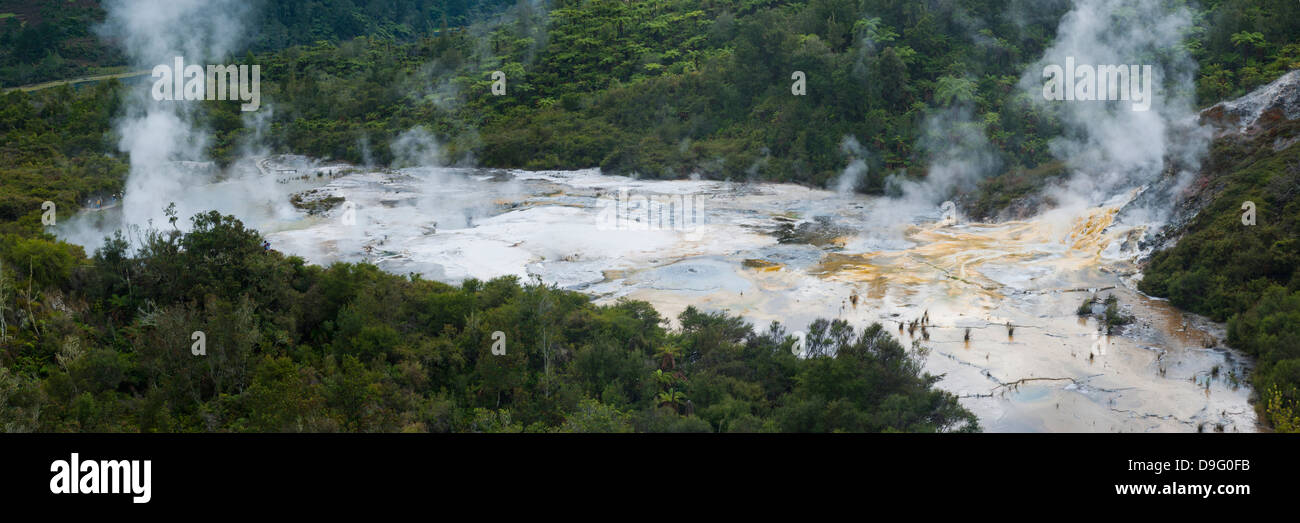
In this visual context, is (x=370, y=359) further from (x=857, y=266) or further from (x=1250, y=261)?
(x=1250, y=261)

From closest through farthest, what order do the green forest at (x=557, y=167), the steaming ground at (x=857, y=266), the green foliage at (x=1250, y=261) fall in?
the green forest at (x=557, y=167), the steaming ground at (x=857, y=266), the green foliage at (x=1250, y=261)

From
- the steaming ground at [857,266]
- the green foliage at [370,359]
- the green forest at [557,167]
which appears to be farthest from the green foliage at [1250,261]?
the green foliage at [370,359]

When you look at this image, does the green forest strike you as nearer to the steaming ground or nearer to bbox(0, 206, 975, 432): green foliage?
bbox(0, 206, 975, 432): green foliage

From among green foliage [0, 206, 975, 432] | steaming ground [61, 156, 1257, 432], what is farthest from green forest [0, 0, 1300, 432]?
steaming ground [61, 156, 1257, 432]

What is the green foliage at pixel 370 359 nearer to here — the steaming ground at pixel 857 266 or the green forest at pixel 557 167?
the green forest at pixel 557 167

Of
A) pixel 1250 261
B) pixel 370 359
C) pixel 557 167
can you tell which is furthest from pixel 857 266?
pixel 557 167

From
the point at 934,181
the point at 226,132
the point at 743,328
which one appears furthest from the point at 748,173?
the point at 226,132

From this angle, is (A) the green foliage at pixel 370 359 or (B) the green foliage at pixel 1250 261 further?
(B) the green foliage at pixel 1250 261
